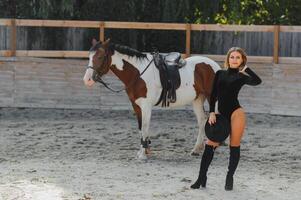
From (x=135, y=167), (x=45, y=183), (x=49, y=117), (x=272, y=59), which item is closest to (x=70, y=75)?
(x=49, y=117)

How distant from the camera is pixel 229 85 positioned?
21.4ft

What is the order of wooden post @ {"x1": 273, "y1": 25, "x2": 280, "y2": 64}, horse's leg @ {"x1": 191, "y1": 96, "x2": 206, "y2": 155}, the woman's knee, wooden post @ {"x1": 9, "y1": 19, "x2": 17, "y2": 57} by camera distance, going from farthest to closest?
wooden post @ {"x1": 9, "y1": 19, "x2": 17, "y2": 57}, wooden post @ {"x1": 273, "y1": 25, "x2": 280, "y2": 64}, horse's leg @ {"x1": 191, "y1": 96, "x2": 206, "y2": 155}, the woman's knee

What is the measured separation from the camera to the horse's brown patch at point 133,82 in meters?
8.59

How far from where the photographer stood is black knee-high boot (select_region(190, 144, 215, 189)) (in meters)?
6.70

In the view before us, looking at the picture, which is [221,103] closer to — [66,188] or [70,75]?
[66,188]

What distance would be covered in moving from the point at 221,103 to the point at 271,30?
676 cm

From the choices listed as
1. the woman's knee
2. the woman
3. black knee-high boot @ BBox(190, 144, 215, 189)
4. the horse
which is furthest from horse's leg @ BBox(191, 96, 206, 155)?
the woman's knee

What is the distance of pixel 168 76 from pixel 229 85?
7.54 feet

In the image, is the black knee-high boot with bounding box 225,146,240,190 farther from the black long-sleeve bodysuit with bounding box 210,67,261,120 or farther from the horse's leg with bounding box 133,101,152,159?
the horse's leg with bounding box 133,101,152,159

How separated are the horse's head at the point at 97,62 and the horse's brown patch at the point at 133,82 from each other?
26 centimetres

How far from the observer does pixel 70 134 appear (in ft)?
34.7

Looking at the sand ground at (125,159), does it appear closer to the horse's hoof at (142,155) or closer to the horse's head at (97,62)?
the horse's hoof at (142,155)

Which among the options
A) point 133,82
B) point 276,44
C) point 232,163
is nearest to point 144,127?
point 133,82

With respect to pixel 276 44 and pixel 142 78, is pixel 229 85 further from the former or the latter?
pixel 276 44
